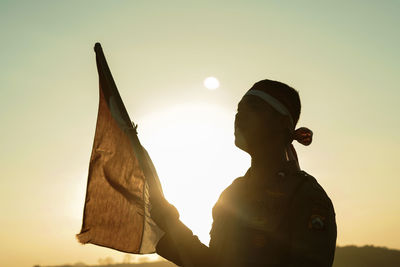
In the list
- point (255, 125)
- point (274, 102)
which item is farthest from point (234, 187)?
point (274, 102)

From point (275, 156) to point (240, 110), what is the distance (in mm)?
540

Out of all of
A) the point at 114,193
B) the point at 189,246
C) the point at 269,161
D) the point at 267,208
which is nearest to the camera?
the point at 267,208

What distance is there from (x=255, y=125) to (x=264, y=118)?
0.11m

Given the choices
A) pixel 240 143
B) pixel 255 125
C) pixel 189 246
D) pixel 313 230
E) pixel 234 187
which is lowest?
pixel 189 246

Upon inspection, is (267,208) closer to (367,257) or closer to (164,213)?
(164,213)

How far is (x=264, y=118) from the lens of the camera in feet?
15.5

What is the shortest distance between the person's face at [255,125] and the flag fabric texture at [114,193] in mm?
1321

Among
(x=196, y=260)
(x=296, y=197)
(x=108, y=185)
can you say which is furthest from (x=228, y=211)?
(x=108, y=185)

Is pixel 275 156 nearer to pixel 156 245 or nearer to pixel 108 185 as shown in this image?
pixel 156 245

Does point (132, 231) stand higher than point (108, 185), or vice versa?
point (108, 185)

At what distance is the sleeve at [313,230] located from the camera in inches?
155

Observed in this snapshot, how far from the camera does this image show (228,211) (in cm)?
480

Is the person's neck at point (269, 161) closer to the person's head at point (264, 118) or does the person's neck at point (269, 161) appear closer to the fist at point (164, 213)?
the person's head at point (264, 118)

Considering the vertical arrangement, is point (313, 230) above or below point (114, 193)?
below
